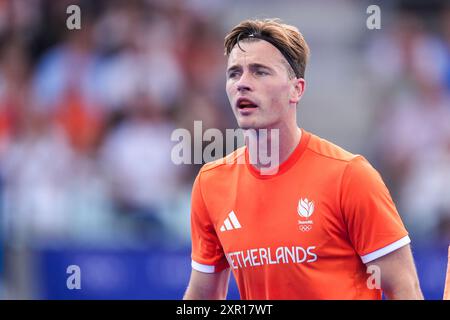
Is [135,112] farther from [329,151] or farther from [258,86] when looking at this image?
[329,151]

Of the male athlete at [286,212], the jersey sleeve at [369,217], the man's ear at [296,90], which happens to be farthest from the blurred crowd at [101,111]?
the jersey sleeve at [369,217]

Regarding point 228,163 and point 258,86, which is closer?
point 258,86

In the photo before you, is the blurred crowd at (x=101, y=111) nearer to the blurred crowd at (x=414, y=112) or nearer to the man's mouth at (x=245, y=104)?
the blurred crowd at (x=414, y=112)

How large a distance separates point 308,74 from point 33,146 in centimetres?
339

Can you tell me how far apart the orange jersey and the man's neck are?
0.04m

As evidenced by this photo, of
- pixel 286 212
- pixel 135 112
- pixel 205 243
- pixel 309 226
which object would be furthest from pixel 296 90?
pixel 135 112

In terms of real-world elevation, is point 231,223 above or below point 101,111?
below

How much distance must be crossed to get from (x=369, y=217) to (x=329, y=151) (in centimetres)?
52

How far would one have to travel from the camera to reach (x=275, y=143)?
508 centimetres

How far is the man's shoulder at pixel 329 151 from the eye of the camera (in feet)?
15.9

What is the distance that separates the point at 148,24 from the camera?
10977 millimetres
